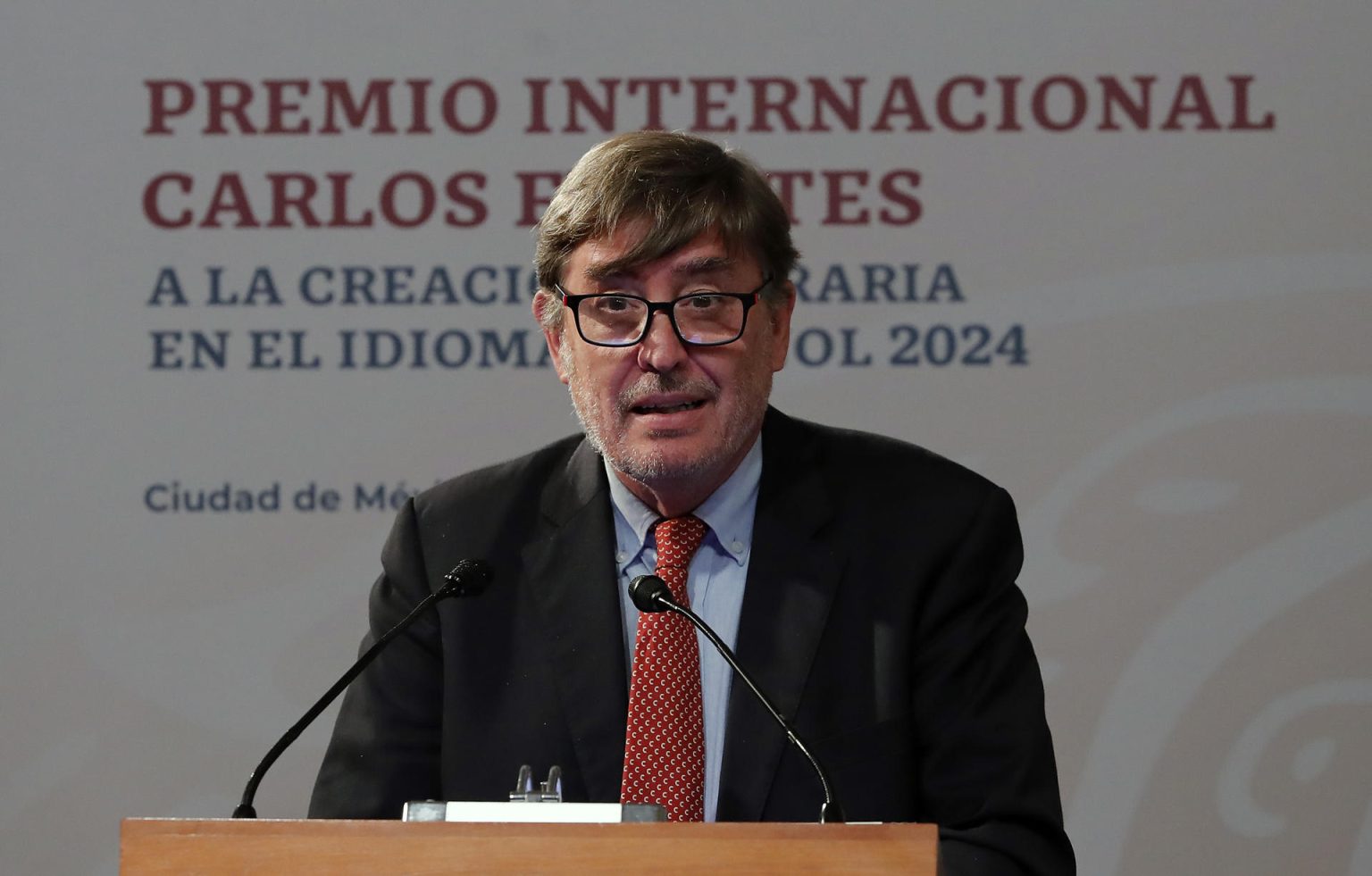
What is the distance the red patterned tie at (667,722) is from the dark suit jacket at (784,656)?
0.14 feet

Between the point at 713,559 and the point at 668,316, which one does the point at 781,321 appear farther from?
the point at 713,559

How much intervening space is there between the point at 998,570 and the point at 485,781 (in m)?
0.80

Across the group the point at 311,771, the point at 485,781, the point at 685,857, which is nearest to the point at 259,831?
the point at 685,857

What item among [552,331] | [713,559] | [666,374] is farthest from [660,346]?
[713,559]

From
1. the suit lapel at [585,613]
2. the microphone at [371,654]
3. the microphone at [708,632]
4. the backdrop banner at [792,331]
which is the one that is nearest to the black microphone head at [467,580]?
the microphone at [371,654]

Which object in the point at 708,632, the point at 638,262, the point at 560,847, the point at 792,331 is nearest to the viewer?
the point at 560,847

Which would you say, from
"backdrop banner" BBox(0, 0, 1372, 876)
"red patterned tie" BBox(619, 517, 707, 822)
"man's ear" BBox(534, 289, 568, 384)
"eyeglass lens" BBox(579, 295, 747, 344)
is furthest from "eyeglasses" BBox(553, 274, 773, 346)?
"backdrop banner" BBox(0, 0, 1372, 876)

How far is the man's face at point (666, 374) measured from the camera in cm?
255

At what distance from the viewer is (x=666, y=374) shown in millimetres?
2555

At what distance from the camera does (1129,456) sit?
3766mm

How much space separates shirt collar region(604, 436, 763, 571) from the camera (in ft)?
8.93

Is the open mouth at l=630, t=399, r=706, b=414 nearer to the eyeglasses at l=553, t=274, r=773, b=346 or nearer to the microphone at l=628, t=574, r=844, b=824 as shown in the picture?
the eyeglasses at l=553, t=274, r=773, b=346

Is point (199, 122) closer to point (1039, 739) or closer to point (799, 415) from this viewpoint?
point (799, 415)

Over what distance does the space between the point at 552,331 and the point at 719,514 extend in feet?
1.22
